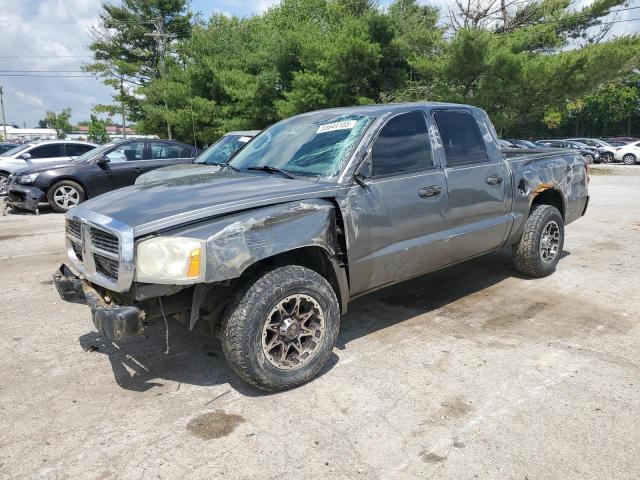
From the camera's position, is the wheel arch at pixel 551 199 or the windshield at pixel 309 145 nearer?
the windshield at pixel 309 145

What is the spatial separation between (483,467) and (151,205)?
2363 mm

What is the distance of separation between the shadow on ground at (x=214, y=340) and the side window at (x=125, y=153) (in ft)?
25.6

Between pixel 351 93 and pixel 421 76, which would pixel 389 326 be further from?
pixel 421 76

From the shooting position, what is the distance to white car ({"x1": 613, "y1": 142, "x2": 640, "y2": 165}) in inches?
1222

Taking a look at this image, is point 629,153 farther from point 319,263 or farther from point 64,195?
point 319,263

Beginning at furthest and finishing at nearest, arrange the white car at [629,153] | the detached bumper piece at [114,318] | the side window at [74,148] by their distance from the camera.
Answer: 1. the white car at [629,153]
2. the side window at [74,148]
3. the detached bumper piece at [114,318]

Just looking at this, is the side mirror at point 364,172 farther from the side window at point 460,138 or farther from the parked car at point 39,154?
the parked car at point 39,154

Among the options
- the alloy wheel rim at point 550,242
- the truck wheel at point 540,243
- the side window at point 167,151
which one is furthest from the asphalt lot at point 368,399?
the side window at point 167,151

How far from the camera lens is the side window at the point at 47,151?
1396cm

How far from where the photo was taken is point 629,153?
3122 centimetres

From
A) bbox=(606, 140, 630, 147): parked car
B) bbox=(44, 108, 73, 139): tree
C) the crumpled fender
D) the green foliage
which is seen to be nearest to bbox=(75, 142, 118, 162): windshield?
the crumpled fender

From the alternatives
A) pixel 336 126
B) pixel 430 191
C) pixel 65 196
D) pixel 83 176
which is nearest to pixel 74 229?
pixel 336 126

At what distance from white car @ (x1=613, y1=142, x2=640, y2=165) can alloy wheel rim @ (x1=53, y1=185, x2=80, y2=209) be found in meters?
30.6

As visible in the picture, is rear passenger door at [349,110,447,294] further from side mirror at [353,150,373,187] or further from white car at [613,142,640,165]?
white car at [613,142,640,165]
